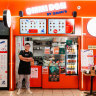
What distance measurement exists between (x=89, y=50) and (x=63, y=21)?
1.40 meters

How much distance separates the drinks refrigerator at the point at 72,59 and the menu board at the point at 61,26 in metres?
0.68

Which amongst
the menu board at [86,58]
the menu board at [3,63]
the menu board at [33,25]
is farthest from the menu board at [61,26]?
the menu board at [3,63]

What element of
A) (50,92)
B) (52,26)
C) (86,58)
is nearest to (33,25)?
(52,26)

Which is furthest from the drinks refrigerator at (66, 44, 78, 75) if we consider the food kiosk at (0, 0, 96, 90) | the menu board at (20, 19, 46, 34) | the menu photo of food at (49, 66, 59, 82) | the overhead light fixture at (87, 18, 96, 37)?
the menu board at (20, 19, 46, 34)

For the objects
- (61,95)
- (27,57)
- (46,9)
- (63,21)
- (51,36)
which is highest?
(46,9)

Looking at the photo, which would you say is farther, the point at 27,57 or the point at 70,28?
the point at 70,28

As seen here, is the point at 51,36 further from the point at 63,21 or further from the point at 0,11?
the point at 0,11

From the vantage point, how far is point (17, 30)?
6691 millimetres

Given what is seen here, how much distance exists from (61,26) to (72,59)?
1343mm

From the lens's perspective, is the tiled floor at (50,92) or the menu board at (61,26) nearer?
the tiled floor at (50,92)

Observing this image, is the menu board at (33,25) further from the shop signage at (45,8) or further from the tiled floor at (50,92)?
the tiled floor at (50,92)

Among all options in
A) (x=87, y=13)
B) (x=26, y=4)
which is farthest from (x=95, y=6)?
(x=26, y=4)

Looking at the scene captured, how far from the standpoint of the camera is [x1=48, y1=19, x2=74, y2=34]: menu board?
666cm

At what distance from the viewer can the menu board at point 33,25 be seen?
667cm
